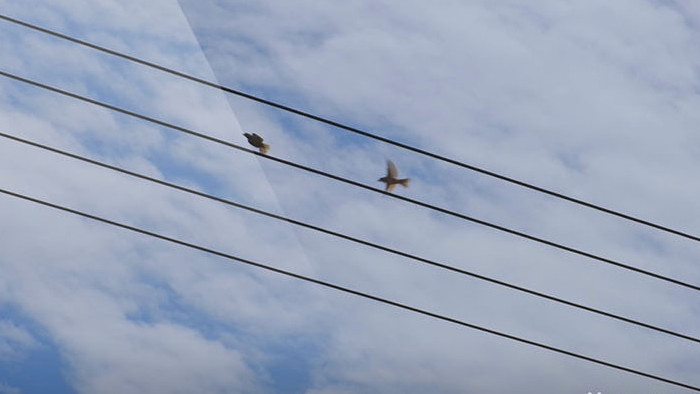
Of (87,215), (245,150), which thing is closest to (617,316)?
(245,150)

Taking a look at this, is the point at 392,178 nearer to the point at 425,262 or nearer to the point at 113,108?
the point at 425,262

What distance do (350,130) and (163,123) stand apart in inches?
44.5

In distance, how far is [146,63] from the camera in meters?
5.32

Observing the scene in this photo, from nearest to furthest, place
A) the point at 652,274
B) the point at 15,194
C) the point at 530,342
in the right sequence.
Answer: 1. the point at 15,194
2. the point at 652,274
3. the point at 530,342

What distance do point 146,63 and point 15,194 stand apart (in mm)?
1232

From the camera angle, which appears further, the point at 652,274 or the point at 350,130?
the point at 652,274

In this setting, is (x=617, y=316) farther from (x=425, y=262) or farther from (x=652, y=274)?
(x=425, y=262)

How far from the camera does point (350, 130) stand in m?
5.49

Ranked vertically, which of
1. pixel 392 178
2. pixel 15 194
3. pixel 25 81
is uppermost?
pixel 392 178

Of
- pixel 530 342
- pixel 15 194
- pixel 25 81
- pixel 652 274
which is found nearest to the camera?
pixel 25 81

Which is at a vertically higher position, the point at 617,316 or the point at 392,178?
the point at 392,178

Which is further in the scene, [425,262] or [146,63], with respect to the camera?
[425,262]

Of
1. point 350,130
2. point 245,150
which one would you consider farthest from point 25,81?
point 350,130

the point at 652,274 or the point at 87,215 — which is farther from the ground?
the point at 652,274
